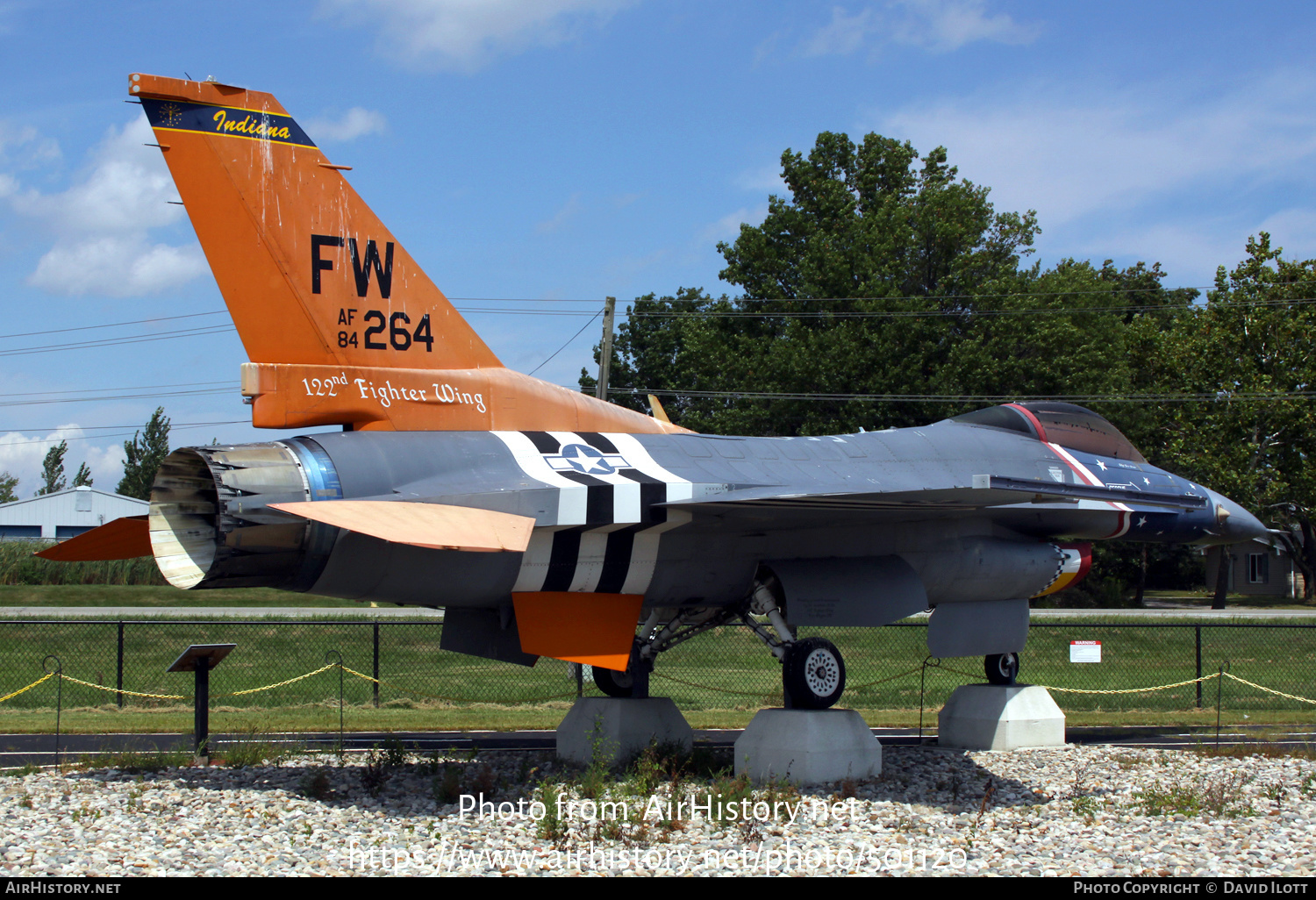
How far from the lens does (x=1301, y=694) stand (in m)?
19.5

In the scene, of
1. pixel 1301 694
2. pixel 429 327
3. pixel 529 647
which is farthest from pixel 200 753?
pixel 1301 694

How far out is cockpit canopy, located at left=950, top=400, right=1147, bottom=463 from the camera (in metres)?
12.9

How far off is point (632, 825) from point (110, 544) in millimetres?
5186

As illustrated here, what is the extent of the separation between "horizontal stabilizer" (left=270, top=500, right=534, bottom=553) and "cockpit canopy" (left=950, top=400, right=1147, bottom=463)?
678cm

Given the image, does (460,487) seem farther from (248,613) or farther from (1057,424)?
(248,613)

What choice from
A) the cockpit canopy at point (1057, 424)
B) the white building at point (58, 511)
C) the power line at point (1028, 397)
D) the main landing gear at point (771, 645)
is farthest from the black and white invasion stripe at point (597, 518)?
the white building at point (58, 511)

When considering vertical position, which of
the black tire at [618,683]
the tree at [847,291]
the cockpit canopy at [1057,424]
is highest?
the tree at [847,291]

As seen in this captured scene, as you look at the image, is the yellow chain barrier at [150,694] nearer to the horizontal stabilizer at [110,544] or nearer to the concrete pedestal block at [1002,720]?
the horizontal stabilizer at [110,544]

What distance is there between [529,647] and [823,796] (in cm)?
289

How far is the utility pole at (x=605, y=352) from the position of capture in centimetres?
2200

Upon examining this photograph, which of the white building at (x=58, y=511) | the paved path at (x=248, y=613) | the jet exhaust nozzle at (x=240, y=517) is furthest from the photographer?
the white building at (x=58, y=511)

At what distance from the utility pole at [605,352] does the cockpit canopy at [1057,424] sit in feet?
31.6

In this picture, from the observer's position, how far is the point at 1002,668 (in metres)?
13.2

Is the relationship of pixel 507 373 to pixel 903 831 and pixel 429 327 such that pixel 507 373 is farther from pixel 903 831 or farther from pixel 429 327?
pixel 903 831
